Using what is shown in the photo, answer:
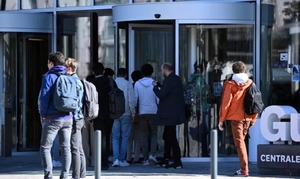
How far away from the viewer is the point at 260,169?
12.8m

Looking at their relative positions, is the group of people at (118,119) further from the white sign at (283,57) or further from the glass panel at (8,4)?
the glass panel at (8,4)

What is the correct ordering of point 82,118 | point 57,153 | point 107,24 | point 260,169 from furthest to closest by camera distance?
1. point 107,24
2. point 57,153
3. point 260,169
4. point 82,118

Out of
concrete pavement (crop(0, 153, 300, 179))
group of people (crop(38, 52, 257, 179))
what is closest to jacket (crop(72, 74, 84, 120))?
group of people (crop(38, 52, 257, 179))

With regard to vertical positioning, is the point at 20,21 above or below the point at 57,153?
above

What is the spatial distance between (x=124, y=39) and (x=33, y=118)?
2.86 metres

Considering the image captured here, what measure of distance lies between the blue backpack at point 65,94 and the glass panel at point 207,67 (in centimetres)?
400

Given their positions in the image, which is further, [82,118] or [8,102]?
[8,102]

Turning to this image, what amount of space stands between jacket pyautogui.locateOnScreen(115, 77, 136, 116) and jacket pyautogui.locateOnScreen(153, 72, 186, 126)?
78 cm

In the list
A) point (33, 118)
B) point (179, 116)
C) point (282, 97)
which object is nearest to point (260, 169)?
point (179, 116)

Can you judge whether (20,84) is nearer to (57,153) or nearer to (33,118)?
(33,118)

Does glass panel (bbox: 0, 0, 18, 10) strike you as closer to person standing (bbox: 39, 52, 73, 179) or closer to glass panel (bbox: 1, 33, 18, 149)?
glass panel (bbox: 1, 33, 18, 149)

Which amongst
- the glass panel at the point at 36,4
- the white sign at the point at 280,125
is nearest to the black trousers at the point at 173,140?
the white sign at the point at 280,125

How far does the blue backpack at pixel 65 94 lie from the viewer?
35.1 ft

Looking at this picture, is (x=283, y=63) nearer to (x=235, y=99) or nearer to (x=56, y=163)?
(x=235, y=99)
